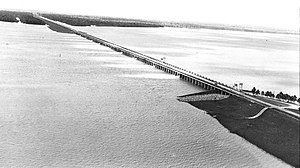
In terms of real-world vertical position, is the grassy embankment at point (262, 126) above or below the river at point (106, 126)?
above

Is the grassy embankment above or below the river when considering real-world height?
above

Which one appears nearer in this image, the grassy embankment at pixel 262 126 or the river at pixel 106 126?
the river at pixel 106 126

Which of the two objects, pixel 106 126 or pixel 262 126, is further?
pixel 106 126

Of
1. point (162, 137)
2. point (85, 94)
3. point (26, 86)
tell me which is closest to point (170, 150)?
point (162, 137)

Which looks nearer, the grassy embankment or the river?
the river

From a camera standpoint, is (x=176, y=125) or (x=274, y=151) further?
(x=176, y=125)

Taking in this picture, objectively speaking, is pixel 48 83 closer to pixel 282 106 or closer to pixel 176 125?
pixel 176 125

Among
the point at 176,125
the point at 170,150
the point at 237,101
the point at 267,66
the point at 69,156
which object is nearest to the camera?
the point at 69,156

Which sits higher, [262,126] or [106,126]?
[262,126]
